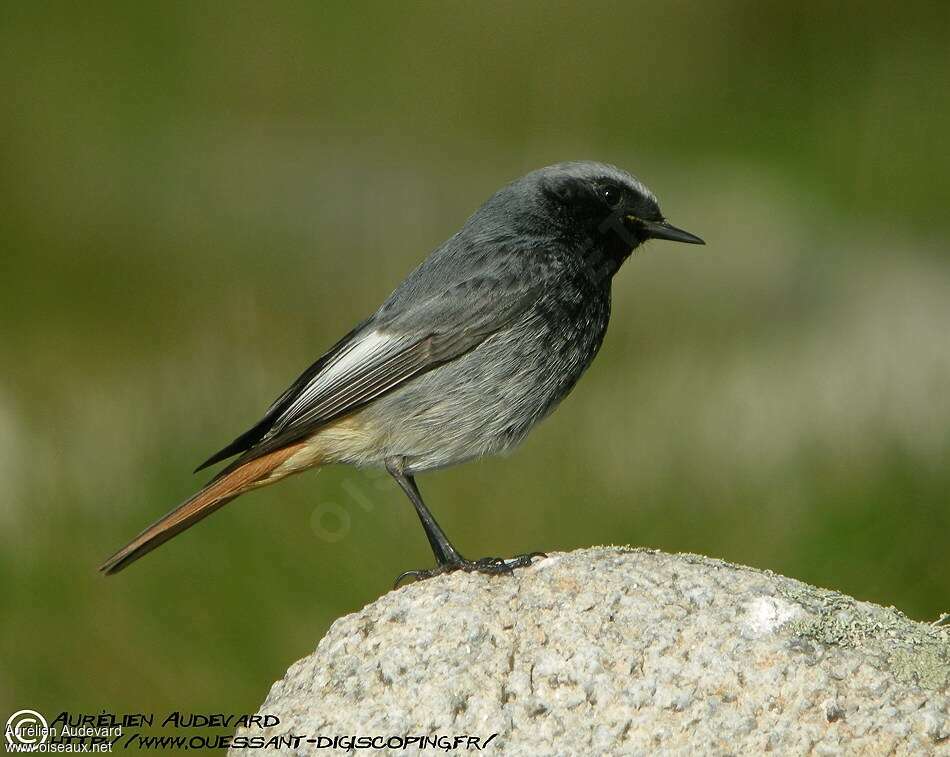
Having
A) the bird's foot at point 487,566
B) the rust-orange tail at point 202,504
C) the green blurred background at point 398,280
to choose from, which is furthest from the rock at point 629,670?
the green blurred background at point 398,280

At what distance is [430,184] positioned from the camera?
812 centimetres

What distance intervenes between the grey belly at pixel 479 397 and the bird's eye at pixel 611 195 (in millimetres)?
515

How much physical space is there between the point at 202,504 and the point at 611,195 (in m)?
1.62

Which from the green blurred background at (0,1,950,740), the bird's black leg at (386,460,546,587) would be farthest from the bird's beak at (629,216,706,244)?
the bird's black leg at (386,460,546,587)

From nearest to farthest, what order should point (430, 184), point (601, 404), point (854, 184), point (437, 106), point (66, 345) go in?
point (601, 404) < point (66, 345) < point (854, 184) < point (437, 106) < point (430, 184)

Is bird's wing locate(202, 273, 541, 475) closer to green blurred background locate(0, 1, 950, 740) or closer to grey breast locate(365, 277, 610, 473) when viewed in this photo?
grey breast locate(365, 277, 610, 473)

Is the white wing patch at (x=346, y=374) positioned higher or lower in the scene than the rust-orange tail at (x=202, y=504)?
higher

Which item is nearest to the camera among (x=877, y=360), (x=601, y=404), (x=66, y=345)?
(x=601, y=404)

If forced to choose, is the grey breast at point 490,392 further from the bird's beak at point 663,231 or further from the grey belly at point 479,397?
the bird's beak at point 663,231

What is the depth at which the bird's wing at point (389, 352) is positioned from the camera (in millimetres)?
3631

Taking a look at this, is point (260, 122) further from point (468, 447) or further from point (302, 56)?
point (468, 447)

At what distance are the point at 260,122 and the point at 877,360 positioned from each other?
423cm

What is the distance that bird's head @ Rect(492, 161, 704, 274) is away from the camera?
13.2 ft

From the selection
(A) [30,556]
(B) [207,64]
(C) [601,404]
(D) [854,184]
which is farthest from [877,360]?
(B) [207,64]
